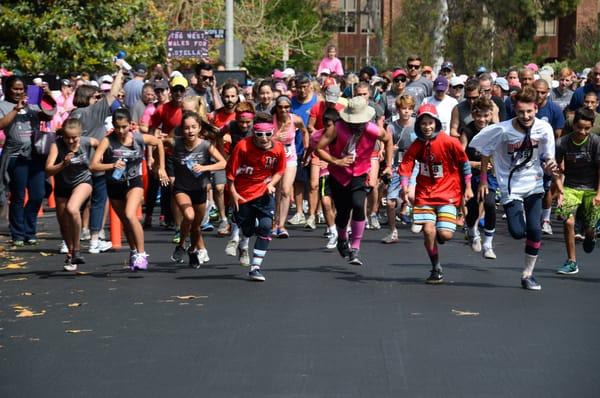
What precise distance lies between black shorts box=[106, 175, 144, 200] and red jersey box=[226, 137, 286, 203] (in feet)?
3.57

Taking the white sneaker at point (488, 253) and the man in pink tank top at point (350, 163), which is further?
the white sneaker at point (488, 253)

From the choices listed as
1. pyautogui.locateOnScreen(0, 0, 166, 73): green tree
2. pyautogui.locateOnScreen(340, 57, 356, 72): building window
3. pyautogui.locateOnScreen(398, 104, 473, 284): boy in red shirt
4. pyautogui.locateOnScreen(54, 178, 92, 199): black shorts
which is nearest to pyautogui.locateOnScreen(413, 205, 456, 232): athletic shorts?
pyautogui.locateOnScreen(398, 104, 473, 284): boy in red shirt

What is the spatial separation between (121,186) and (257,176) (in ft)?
4.95

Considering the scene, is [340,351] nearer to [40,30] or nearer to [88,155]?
[88,155]

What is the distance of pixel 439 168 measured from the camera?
1216 centimetres

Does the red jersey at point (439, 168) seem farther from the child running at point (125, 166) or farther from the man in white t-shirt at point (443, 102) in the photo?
the man in white t-shirt at point (443, 102)

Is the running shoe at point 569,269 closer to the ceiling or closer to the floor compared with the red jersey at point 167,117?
closer to the floor

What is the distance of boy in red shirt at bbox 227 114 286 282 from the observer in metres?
12.6

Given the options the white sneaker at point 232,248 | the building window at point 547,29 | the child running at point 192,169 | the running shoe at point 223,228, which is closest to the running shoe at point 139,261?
the child running at point 192,169

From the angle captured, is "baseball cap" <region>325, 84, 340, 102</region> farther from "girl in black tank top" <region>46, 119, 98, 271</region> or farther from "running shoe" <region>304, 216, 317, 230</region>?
"girl in black tank top" <region>46, 119, 98, 271</region>

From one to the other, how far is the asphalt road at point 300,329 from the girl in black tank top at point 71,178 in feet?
1.17

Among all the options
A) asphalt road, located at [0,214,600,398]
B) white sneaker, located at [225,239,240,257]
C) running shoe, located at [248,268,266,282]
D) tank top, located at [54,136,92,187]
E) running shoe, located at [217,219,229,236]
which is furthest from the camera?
running shoe, located at [217,219,229,236]

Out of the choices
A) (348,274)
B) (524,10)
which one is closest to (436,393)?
(348,274)

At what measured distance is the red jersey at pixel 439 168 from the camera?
12109 mm
